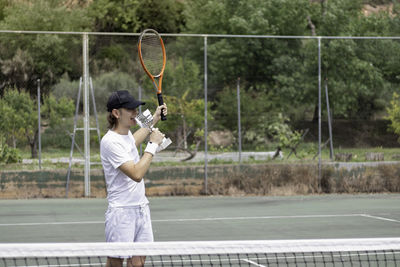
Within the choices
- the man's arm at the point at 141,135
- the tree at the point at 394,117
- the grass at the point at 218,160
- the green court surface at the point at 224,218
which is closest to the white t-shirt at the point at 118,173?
the man's arm at the point at 141,135

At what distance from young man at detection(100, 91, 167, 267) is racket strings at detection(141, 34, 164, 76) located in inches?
90.4

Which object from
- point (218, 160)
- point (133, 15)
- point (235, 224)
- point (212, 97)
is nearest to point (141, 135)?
point (235, 224)

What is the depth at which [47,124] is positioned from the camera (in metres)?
13.8

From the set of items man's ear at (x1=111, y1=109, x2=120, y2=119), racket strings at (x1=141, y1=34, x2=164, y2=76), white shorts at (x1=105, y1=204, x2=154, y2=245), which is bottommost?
white shorts at (x1=105, y1=204, x2=154, y2=245)

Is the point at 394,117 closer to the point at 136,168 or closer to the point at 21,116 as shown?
the point at 21,116

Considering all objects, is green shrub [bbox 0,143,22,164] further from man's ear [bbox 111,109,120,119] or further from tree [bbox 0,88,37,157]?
man's ear [bbox 111,109,120,119]

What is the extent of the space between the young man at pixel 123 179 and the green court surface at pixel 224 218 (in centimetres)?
441

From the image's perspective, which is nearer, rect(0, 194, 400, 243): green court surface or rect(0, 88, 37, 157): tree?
rect(0, 194, 400, 243): green court surface

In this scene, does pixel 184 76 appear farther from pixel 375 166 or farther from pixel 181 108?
pixel 375 166

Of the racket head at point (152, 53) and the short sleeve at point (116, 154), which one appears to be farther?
A: the racket head at point (152, 53)

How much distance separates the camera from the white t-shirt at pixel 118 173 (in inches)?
179

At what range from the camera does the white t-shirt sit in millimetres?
4551

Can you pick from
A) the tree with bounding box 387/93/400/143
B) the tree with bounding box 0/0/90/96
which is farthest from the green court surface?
the tree with bounding box 0/0/90/96

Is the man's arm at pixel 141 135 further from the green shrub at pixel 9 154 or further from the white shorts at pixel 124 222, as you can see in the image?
the green shrub at pixel 9 154
